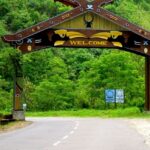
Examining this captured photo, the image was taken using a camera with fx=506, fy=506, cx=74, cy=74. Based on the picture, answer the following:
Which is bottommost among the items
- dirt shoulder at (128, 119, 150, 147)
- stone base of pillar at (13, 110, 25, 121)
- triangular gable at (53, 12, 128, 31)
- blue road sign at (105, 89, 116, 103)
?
dirt shoulder at (128, 119, 150, 147)

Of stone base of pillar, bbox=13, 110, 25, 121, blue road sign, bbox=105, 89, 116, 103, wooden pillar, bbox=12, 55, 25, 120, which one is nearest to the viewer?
stone base of pillar, bbox=13, 110, 25, 121

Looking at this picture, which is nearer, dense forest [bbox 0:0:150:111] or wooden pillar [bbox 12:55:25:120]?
wooden pillar [bbox 12:55:25:120]

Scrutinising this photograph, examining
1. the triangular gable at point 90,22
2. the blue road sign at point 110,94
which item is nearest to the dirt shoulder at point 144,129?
the triangular gable at point 90,22

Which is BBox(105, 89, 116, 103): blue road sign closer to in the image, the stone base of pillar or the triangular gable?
the triangular gable

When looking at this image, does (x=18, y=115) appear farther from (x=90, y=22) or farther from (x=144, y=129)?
(x=144, y=129)

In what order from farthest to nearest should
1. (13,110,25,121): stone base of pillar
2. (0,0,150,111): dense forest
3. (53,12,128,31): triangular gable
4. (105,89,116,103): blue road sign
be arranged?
1. (0,0,150,111): dense forest
2. (105,89,116,103): blue road sign
3. (53,12,128,31): triangular gable
4. (13,110,25,121): stone base of pillar

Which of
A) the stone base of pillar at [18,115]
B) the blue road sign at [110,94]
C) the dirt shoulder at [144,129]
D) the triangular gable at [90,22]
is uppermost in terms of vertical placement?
the triangular gable at [90,22]

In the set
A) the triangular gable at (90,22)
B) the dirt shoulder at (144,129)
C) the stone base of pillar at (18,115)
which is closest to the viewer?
the dirt shoulder at (144,129)

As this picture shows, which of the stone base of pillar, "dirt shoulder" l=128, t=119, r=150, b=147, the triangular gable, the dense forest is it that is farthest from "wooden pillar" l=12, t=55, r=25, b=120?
Answer: "dirt shoulder" l=128, t=119, r=150, b=147

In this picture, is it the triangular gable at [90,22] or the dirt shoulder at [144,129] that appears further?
the triangular gable at [90,22]

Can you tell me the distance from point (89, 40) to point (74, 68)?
51.1m

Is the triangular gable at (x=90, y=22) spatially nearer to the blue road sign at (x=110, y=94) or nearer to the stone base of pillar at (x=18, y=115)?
the stone base of pillar at (x=18, y=115)

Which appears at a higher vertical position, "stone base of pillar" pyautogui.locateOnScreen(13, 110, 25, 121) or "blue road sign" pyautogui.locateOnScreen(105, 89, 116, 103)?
"blue road sign" pyautogui.locateOnScreen(105, 89, 116, 103)

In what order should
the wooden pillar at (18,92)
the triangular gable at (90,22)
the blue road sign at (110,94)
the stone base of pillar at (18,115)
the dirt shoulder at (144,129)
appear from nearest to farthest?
the dirt shoulder at (144,129), the stone base of pillar at (18,115), the wooden pillar at (18,92), the triangular gable at (90,22), the blue road sign at (110,94)
